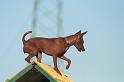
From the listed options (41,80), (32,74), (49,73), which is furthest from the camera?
(41,80)

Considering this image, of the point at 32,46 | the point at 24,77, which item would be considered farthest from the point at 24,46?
the point at 24,77

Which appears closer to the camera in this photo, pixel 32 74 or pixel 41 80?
pixel 32 74

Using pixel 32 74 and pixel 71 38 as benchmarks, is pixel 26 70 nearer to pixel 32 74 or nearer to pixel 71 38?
pixel 32 74

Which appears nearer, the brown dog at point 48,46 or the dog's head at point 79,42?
the brown dog at point 48,46

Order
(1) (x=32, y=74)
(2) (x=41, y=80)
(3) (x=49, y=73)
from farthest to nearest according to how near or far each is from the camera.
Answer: (2) (x=41, y=80) → (1) (x=32, y=74) → (3) (x=49, y=73)

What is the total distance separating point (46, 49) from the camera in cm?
1063

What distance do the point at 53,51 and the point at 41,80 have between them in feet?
4.05

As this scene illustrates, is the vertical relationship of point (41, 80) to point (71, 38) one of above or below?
below

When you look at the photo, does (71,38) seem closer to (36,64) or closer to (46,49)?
(46,49)

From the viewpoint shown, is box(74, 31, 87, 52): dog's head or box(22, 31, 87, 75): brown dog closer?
box(22, 31, 87, 75): brown dog

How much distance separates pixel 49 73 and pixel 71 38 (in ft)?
4.85

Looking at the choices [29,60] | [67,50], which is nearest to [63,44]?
[67,50]

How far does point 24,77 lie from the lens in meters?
10.2

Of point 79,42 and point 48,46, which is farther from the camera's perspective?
point 79,42
